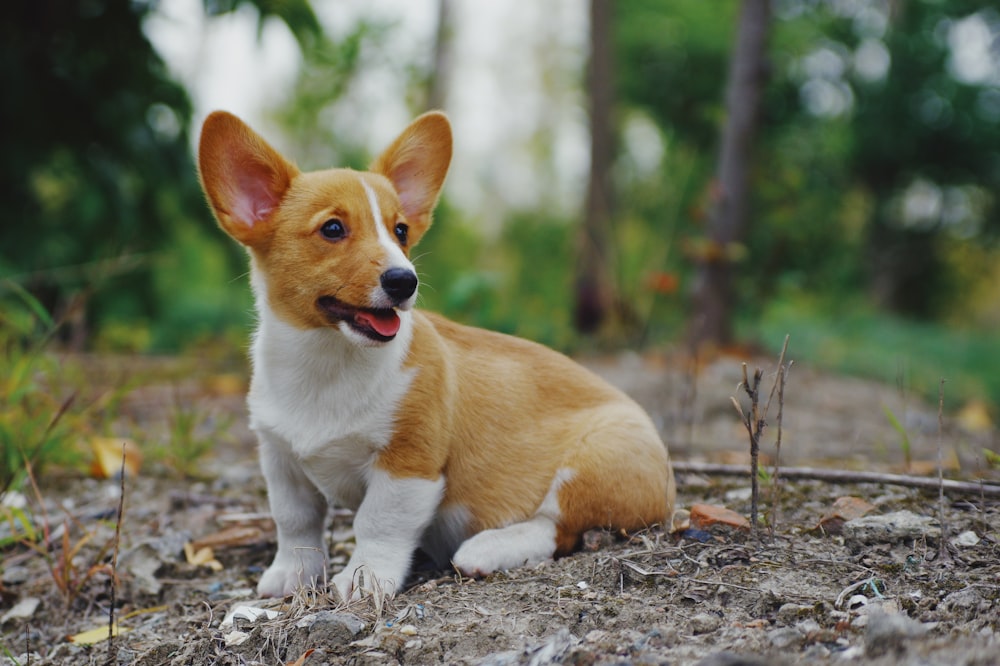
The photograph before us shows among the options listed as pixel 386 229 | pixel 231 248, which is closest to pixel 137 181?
pixel 231 248

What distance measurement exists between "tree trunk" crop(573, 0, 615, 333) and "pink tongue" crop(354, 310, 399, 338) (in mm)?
8027

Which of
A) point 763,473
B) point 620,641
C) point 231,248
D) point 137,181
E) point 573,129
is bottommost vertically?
point 620,641

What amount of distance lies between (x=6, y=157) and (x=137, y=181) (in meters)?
1.03

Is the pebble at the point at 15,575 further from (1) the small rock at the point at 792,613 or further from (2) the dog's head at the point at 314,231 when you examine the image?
(1) the small rock at the point at 792,613

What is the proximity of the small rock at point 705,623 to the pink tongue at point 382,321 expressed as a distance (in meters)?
1.15

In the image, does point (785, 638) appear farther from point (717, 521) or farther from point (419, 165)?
point (419, 165)

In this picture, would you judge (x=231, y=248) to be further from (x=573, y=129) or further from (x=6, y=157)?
(x=573, y=129)

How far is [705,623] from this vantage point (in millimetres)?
2307

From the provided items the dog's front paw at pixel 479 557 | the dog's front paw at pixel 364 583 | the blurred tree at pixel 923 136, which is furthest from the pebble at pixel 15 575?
the blurred tree at pixel 923 136

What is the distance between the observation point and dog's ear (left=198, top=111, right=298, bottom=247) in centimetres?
279

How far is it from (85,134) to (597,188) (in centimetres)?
632

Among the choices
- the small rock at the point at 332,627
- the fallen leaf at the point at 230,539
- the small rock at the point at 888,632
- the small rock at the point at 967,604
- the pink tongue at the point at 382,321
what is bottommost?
the fallen leaf at the point at 230,539

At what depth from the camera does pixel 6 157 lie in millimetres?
5766

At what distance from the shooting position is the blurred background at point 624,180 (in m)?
6.02
